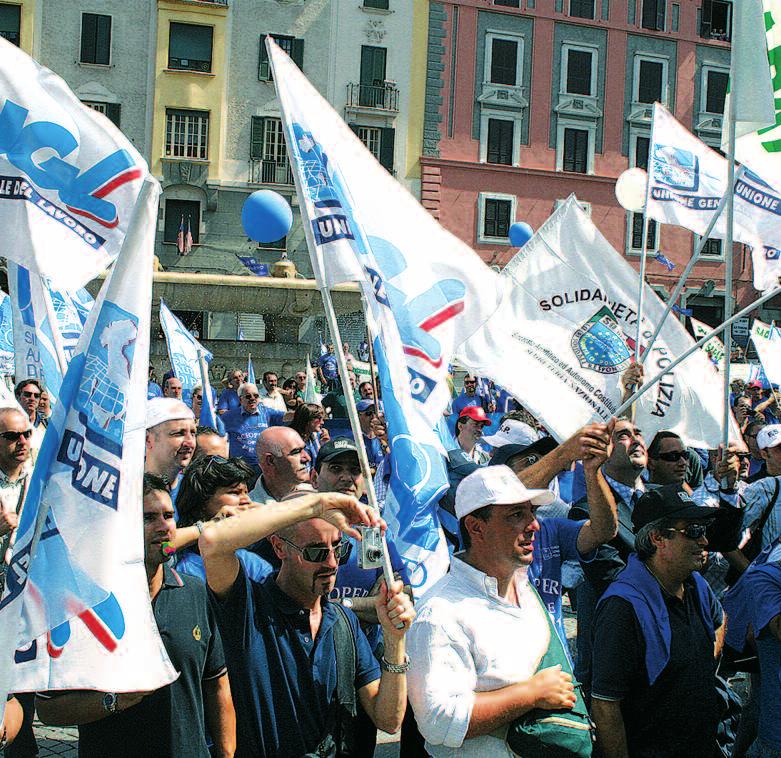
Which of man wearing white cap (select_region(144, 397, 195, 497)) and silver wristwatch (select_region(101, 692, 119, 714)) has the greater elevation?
man wearing white cap (select_region(144, 397, 195, 497))

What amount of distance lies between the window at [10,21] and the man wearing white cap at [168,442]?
29.2 meters

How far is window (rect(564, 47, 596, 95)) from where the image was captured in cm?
3506

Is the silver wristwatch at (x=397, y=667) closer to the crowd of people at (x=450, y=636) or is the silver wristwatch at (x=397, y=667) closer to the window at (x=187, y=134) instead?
the crowd of people at (x=450, y=636)

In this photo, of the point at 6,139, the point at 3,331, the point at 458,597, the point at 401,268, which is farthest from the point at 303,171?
the point at 3,331

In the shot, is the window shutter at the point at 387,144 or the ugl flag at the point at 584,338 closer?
the ugl flag at the point at 584,338

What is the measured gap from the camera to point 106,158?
4914 millimetres

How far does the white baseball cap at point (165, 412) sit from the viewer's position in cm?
543

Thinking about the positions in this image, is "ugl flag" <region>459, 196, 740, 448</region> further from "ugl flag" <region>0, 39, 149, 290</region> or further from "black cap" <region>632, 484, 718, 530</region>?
"ugl flag" <region>0, 39, 149, 290</region>

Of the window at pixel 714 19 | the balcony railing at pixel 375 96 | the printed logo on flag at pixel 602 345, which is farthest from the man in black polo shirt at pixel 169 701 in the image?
the window at pixel 714 19

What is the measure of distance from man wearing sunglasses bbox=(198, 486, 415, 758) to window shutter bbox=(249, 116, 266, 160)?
3030 cm

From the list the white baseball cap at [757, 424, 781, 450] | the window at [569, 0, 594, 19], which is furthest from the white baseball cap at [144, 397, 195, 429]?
the window at [569, 0, 594, 19]

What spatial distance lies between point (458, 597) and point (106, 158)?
287cm

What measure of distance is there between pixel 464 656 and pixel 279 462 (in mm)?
2270

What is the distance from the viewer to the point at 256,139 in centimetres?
3241
